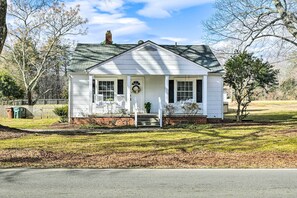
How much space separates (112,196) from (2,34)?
1173 centimetres

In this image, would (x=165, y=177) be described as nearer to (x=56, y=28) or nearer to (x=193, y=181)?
(x=193, y=181)

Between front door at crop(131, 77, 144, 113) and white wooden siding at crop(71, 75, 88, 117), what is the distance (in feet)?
9.88

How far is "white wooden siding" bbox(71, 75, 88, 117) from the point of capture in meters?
23.5

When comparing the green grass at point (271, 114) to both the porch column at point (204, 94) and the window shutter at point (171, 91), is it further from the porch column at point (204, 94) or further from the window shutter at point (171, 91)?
the window shutter at point (171, 91)

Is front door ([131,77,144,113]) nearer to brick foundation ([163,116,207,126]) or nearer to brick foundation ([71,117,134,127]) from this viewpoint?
brick foundation ([71,117,134,127])

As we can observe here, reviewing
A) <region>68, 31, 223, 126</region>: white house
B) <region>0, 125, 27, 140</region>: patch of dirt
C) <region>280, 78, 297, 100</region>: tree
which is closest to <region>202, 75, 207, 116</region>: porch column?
<region>68, 31, 223, 126</region>: white house

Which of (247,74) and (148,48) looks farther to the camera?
(247,74)

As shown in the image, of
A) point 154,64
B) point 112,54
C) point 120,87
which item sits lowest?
point 120,87

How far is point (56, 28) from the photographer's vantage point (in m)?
39.3

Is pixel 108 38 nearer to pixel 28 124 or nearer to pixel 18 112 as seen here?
pixel 28 124

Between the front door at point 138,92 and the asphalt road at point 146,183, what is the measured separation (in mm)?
16181

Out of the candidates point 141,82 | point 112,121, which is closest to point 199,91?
point 141,82

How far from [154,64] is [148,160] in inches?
535

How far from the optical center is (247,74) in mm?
23672
